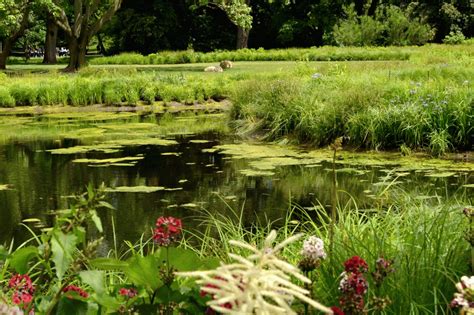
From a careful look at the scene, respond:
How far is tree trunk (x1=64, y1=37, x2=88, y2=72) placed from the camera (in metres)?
24.9

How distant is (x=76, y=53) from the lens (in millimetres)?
25141

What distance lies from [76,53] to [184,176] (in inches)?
681

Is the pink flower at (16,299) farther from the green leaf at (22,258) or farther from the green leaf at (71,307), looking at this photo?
the green leaf at (71,307)

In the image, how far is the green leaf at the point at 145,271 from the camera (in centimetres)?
201

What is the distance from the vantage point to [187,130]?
44.0 feet

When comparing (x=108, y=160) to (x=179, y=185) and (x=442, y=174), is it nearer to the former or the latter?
(x=179, y=185)

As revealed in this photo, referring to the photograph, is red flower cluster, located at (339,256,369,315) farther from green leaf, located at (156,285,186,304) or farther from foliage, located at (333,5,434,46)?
foliage, located at (333,5,434,46)

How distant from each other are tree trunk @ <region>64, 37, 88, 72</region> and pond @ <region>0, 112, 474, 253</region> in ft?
40.0

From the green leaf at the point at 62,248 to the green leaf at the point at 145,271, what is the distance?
36 cm

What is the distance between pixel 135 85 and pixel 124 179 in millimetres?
9710

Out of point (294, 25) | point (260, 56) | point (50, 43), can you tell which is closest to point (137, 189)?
point (260, 56)

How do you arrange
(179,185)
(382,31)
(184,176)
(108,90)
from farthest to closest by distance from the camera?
(382,31), (108,90), (184,176), (179,185)

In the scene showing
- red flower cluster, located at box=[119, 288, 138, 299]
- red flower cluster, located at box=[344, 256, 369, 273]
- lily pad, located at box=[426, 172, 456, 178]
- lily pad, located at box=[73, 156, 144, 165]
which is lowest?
lily pad, located at box=[73, 156, 144, 165]

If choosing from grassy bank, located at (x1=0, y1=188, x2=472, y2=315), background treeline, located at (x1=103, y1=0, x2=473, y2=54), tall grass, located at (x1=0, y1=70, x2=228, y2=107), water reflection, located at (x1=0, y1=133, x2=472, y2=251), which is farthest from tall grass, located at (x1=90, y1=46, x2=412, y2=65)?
grassy bank, located at (x1=0, y1=188, x2=472, y2=315)
